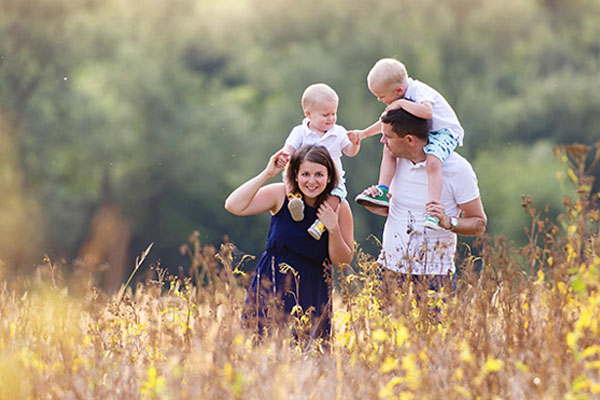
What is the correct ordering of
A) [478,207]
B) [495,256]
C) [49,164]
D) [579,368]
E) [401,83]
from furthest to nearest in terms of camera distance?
[49,164] < [401,83] < [478,207] < [495,256] < [579,368]

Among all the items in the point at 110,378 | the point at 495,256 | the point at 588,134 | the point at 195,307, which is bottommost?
the point at 110,378

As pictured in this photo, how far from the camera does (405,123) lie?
5.06 metres

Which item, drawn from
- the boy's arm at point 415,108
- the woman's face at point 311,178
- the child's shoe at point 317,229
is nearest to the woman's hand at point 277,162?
the woman's face at point 311,178

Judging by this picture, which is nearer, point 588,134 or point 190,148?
point 588,134

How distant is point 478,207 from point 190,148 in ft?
90.2

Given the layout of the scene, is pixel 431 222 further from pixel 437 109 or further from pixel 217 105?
pixel 217 105

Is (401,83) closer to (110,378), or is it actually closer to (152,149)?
(110,378)

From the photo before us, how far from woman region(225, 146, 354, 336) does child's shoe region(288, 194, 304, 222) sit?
0.05m

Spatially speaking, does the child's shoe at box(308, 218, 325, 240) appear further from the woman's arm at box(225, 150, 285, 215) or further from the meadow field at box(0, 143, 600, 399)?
the meadow field at box(0, 143, 600, 399)

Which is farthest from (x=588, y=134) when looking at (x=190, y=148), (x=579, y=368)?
(x=579, y=368)

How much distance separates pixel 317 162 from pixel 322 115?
52cm

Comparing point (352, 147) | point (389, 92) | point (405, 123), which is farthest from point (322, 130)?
point (405, 123)

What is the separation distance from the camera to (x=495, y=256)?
3.83 m

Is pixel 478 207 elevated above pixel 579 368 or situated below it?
above
